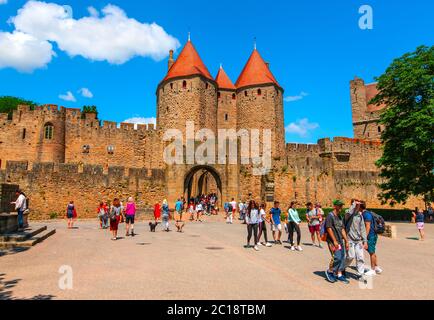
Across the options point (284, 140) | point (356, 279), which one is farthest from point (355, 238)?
point (284, 140)

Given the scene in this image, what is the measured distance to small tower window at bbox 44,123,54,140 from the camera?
111 ft

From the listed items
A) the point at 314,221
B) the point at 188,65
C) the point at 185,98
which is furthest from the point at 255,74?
the point at 314,221

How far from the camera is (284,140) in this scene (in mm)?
41562

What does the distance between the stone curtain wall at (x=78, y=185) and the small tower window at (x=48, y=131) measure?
37.5 ft

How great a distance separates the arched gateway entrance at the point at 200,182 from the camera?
1049 inches

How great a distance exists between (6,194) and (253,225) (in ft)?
29.0

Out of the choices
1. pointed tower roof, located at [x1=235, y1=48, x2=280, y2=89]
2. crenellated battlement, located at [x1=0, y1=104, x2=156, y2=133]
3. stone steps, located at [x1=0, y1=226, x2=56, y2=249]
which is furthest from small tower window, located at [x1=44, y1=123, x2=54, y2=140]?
stone steps, located at [x1=0, y1=226, x2=56, y2=249]

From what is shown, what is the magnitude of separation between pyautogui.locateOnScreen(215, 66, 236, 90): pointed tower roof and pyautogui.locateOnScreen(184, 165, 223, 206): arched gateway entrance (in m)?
12.0

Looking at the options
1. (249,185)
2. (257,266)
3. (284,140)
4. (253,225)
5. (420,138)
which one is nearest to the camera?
(257,266)

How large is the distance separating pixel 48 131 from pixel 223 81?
22.3m

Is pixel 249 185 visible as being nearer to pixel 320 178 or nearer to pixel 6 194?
pixel 320 178

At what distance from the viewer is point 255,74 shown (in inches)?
1688

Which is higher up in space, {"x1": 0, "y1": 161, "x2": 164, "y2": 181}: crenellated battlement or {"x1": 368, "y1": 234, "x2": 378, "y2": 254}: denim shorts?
{"x1": 0, "y1": 161, "x2": 164, "y2": 181}: crenellated battlement

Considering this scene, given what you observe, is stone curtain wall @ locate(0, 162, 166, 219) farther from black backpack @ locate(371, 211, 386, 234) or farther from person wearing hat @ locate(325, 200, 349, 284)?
person wearing hat @ locate(325, 200, 349, 284)
